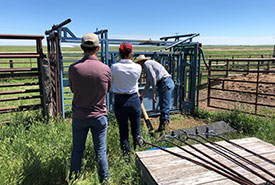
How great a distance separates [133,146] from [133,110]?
30.3 inches

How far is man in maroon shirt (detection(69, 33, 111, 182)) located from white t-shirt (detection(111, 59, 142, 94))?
0.62 m

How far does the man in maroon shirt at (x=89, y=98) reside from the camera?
2467 millimetres

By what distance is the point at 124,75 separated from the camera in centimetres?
329

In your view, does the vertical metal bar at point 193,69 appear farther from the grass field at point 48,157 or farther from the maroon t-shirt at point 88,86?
the maroon t-shirt at point 88,86

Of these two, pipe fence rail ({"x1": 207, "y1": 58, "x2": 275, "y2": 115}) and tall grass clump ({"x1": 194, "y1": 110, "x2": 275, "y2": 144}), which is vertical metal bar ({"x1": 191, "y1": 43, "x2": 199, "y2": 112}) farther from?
tall grass clump ({"x1": 194, "y1": 110, "x2": 275, "y2": 144})

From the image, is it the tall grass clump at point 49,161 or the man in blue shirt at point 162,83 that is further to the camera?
the man in blue shirt at point 162,83

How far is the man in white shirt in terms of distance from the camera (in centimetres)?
329

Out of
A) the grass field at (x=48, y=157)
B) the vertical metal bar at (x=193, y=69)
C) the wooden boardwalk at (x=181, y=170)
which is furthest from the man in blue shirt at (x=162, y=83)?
the vertical metal bar at (x=193, y=69)

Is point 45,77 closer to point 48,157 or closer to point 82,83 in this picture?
point 48,157

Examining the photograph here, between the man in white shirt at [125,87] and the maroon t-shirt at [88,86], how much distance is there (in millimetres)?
698

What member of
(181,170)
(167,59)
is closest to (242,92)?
(167,59)

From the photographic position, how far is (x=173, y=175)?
2283 millimetres

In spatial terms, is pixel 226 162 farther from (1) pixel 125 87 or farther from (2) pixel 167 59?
(2) pixel 167 59

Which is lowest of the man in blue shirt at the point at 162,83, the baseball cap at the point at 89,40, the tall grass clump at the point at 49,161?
the tall grass clump at the point at 49,161
